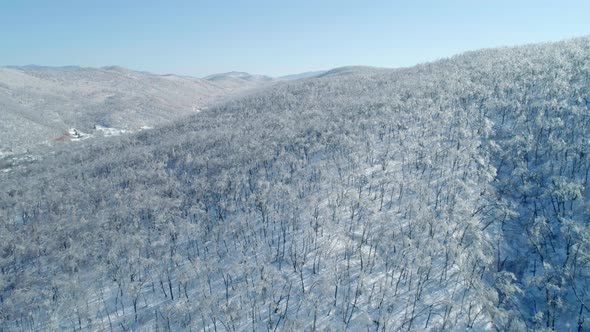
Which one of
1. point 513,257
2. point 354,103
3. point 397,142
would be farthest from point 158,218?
point 354,103

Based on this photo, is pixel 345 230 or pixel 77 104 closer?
pixel 345 230

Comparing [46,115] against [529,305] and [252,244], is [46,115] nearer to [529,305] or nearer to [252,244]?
[252,244]

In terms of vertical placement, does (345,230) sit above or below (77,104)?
below

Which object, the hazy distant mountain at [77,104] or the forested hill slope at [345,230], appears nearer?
the forested hill slope at [345,230]

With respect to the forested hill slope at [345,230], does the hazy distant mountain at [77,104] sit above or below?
above
